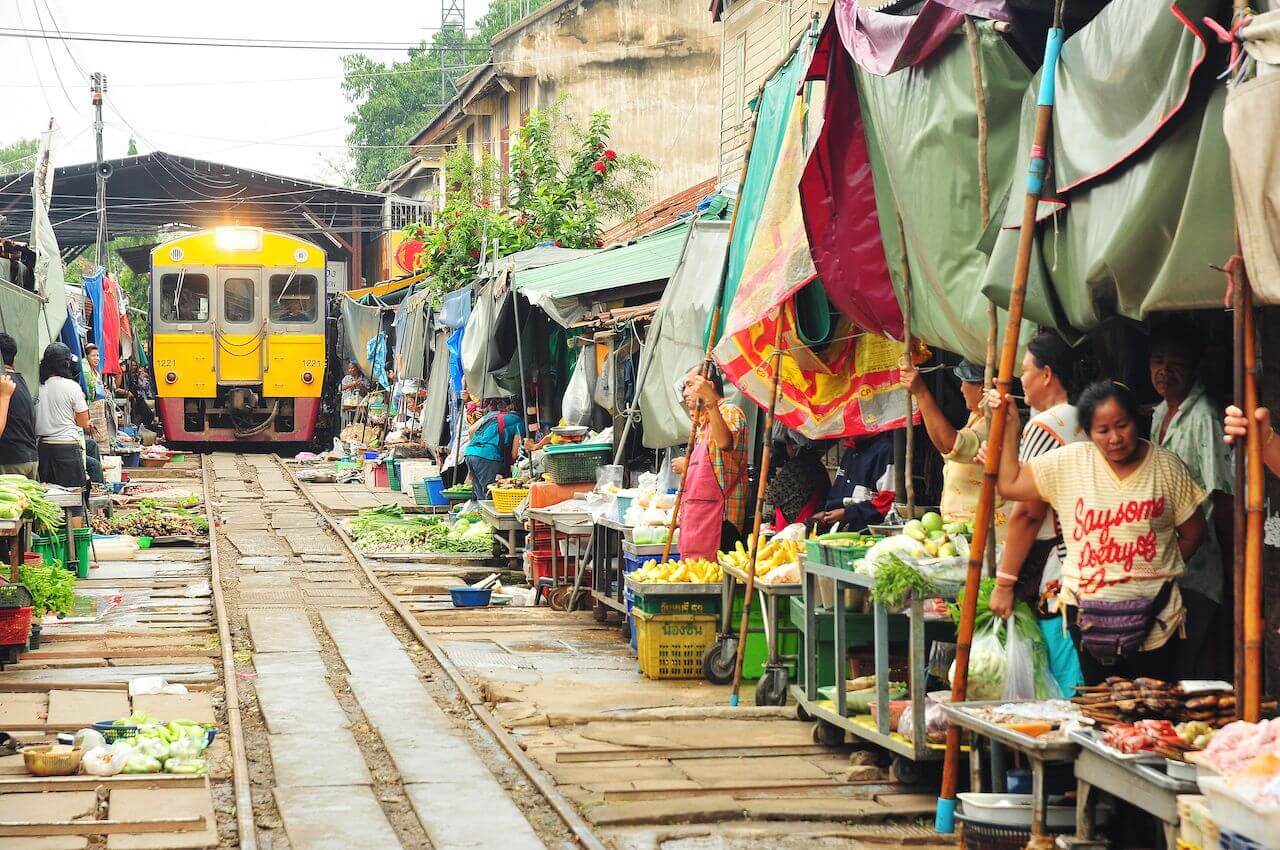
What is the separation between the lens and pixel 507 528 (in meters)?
14.0

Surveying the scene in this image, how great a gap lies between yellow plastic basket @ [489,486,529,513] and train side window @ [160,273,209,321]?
12.9 metres

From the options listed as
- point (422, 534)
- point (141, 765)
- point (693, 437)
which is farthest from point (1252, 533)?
point (422, 534)

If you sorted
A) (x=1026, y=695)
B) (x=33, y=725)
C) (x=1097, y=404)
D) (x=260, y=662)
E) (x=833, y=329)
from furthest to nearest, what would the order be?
1. (x=260, y=662)
2. (x=833, y=329)
3. (x=33, y=725)
4. (x=1026, y=695)
5. (x=1097, y=404)

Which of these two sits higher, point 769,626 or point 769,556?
point 769,556

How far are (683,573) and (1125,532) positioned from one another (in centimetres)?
398

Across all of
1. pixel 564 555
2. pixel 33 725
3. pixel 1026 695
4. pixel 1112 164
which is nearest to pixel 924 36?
pixel 1112 164

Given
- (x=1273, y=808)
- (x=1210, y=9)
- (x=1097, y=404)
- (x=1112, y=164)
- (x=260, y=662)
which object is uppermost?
(x=1210, y=9)

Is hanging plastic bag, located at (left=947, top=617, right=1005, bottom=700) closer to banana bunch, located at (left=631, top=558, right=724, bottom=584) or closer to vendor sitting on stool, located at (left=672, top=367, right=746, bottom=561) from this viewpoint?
banana bunch, located at (left=631, top=558, right=724, bottom=584)

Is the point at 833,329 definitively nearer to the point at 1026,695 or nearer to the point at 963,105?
the point at 963,105

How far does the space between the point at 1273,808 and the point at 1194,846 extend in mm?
455

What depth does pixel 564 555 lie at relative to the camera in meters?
12.3

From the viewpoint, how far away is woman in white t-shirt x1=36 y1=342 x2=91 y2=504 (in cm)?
1319

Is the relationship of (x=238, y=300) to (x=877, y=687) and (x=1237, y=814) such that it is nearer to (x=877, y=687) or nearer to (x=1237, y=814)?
(x=877, y=687)

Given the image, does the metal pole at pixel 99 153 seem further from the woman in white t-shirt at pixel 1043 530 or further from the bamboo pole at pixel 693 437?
the woman in white t-shirt at pixel 1043 530
